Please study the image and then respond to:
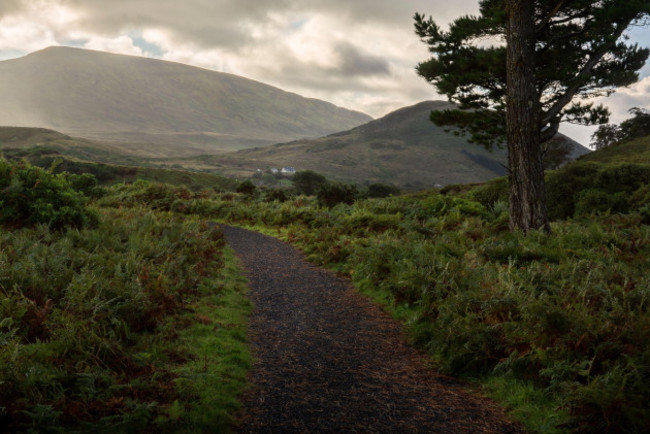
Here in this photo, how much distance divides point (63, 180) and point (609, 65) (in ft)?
70.2

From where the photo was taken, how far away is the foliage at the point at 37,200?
31.3 feet

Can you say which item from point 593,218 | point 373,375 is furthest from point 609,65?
point 373,375

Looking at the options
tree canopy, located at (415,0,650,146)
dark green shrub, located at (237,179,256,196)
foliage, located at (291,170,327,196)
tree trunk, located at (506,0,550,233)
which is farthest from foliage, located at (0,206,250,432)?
foliage, located at (291,170,327,196)

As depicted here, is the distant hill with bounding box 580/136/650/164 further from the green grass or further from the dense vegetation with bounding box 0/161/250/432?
the dense vegetation with bounding box 0/161/250/432

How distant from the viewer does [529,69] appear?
10.9 metres

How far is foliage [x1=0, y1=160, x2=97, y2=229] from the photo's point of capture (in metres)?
9.55

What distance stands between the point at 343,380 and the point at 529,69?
9.81 m

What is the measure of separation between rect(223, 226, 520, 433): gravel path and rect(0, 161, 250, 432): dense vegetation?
1.34ft

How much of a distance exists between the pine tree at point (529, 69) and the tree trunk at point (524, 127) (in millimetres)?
25

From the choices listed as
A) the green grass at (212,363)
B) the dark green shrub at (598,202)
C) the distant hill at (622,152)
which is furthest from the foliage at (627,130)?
the green grass at (212,363)

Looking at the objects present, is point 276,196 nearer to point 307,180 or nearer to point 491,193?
point 491,193

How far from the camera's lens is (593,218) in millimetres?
13656

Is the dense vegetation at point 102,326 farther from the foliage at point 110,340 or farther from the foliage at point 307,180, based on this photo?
the foliage at point 307,180

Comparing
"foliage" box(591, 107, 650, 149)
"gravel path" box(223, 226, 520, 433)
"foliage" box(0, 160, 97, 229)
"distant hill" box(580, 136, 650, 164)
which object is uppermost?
"foliage" box(591, 107, 650, 149)
